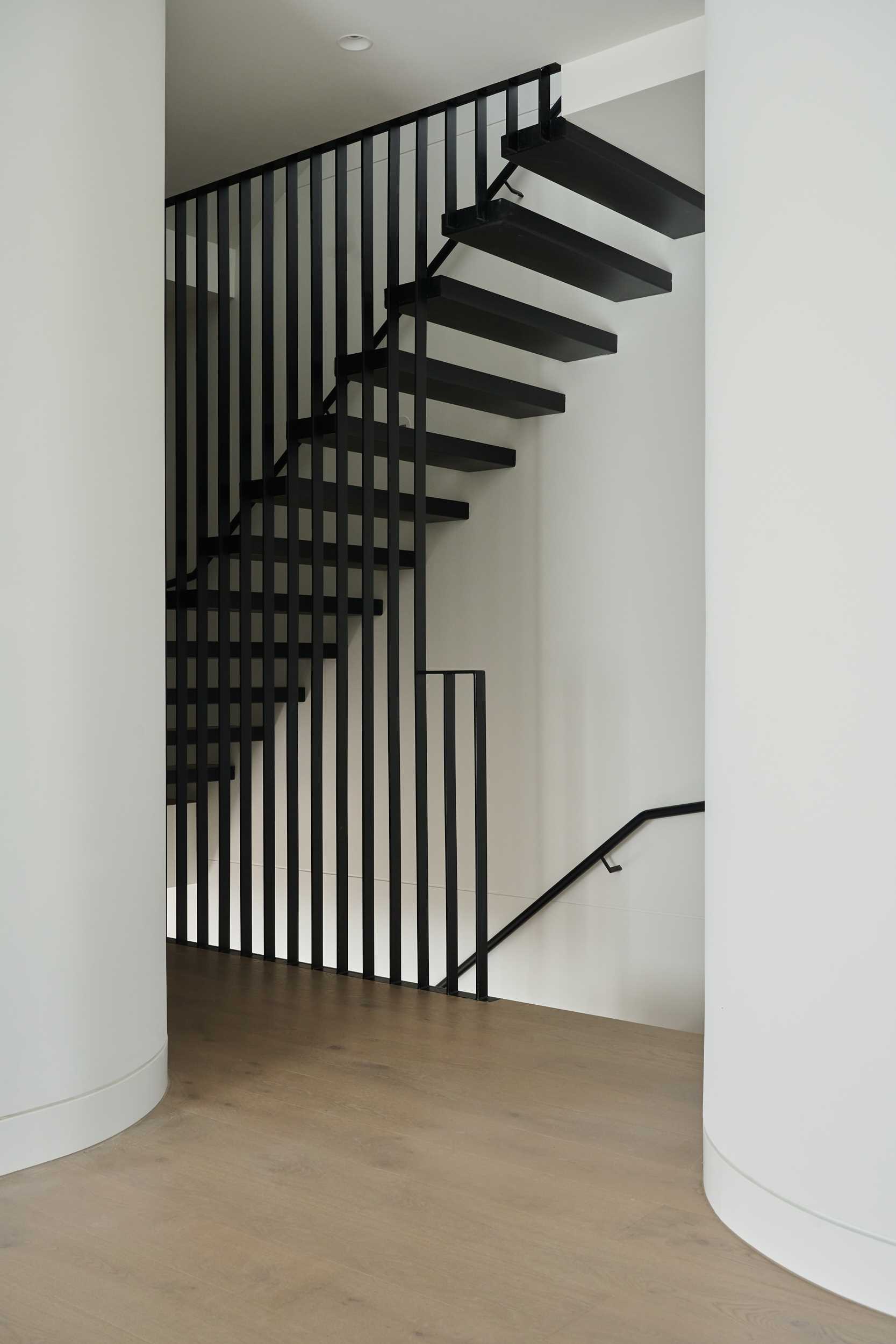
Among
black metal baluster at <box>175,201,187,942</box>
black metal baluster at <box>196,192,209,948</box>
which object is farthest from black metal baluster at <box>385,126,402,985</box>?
black metal baluster at <box>175,201,187,942</box>

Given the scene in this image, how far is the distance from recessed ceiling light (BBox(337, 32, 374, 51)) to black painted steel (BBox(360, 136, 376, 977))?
30cm

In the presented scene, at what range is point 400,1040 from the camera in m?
3.26

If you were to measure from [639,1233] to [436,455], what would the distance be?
2874 mm

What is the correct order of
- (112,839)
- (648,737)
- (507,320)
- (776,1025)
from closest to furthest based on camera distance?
(776,1025), (112,839), (507,320), (648,737)

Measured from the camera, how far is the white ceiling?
12.0 ft

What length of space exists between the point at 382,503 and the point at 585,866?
61.2 inches

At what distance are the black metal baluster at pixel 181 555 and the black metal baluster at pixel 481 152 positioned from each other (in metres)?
1.23

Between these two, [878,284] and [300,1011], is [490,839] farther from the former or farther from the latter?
[878,284]

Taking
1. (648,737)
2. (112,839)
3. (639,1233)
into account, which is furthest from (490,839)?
(639,1233)

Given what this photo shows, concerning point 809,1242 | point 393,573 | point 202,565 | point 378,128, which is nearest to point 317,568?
point 393,573

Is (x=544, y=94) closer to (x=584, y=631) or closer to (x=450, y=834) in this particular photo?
(x=584, y=631)

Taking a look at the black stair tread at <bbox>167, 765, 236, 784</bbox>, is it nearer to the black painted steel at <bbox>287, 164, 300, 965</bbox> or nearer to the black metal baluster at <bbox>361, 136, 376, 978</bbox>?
the black painted steel at <bbox>287, 164, 300, 965</bbox>

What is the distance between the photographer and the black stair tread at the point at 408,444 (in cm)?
417

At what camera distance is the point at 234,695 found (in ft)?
17.4
